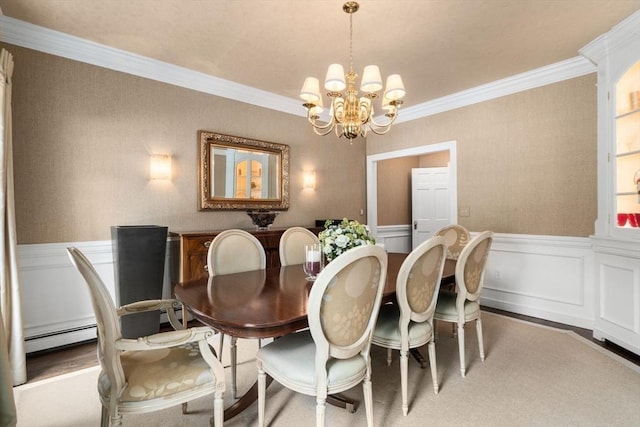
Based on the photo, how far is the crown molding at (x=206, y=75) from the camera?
264 cm

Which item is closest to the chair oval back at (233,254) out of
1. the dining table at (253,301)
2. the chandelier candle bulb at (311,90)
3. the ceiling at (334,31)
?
the dining table at (253,301)

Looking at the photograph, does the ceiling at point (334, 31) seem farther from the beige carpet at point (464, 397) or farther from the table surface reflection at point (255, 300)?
the beige carpet at point (464, 397)

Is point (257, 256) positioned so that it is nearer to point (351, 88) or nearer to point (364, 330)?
point (364, 330)

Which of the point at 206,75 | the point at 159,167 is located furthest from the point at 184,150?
the point at 206,75

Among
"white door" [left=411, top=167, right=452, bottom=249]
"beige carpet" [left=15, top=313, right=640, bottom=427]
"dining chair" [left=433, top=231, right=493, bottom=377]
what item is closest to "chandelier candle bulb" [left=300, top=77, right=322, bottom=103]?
"dining chair" [left=433, top=231, right=493, bottom=377]

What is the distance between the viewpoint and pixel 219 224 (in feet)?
12.3

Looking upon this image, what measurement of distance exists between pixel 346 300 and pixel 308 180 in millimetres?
3211

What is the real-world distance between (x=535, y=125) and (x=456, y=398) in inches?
116

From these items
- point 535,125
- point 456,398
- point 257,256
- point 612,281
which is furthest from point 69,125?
point 612,281

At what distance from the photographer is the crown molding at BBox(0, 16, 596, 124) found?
2641 millimetres

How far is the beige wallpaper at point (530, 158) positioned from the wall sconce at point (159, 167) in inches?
130

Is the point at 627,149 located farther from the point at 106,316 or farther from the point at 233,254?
the point at 106,316

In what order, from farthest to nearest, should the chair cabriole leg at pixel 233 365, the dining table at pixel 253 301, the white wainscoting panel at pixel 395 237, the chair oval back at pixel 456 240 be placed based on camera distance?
the white wainscoting panel at pixel 395 237 → the chair oval back at pixel 456 240 → the chair cabriole leg at pixel 233 365 → the dining table at pixel 253 301

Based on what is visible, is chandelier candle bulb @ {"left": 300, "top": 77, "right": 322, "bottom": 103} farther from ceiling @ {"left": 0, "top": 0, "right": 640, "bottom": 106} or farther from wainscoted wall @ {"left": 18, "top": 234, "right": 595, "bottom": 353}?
wainscoted wall @ {"left": 18, "top": 234, "right": 595, "bottom": 353}
